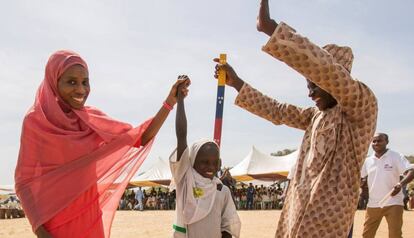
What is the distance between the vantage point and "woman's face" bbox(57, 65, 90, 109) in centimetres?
310

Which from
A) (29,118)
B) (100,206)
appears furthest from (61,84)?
(100,206)

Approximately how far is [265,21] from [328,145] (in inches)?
33.9

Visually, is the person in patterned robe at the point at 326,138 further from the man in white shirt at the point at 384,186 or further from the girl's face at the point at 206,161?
the man in white shirt at the point at 384,186

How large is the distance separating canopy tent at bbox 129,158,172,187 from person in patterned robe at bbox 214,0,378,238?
102 ft

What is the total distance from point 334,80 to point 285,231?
3.52ft

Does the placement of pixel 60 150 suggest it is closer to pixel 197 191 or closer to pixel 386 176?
pixel 197 191

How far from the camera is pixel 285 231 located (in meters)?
3.23

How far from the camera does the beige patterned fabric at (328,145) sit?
2.83 metres

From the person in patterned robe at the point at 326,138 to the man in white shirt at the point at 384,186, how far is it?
4724 millimetres

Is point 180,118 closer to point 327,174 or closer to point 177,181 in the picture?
point 177,181

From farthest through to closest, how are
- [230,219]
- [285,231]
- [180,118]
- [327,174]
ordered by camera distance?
1. [230,219]
2. [180,118]
3. [285,231]
4. [327,174]

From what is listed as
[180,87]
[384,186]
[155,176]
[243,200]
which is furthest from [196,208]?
[155,176]

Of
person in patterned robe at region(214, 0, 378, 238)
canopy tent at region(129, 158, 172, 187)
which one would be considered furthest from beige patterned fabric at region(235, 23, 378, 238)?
canopy tent at region(129, 158, 172, 187)

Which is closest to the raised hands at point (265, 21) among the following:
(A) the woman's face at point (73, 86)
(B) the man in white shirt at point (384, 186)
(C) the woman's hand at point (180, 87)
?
(C) the woman's hand at point (180, 87)
